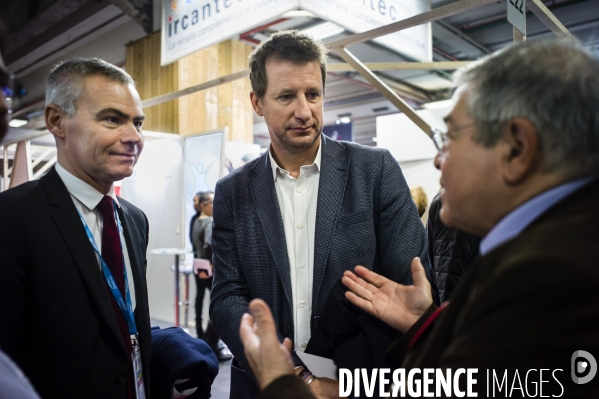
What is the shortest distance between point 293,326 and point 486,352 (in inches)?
37.6

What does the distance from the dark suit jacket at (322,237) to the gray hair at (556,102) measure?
0.77 meters

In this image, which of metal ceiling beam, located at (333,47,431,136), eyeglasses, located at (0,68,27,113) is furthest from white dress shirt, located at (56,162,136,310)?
metal ceiling beam, located at (333,47,431,136)

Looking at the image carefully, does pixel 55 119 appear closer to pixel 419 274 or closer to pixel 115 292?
pixel 115 292

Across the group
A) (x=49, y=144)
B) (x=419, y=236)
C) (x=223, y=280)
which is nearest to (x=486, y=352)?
(x=419, y=236)

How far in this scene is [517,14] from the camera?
203 cm

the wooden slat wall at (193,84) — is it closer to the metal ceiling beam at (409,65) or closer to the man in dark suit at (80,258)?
the metal ceiling beam at (409,65)

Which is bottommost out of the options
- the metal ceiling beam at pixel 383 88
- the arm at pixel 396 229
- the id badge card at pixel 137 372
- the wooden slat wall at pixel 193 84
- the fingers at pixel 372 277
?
the id badge card at pixel 137 372

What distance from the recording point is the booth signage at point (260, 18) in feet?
9.95

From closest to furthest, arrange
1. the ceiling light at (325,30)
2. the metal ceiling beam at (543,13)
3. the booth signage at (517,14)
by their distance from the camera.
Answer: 1. the booth signage at (517,14)
2. the metal ceiling beam at (543,13)
3. the ceiling light at (325,30)

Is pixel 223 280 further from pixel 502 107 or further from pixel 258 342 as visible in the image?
pixel 502 107

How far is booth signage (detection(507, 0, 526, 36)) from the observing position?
6.47 ft

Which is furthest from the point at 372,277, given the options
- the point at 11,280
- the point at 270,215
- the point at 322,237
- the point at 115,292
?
the point at 11,280

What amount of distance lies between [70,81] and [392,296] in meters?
1.36

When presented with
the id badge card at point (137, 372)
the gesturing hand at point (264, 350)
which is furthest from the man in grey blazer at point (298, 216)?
the gesturing hand at point (264, 350)
